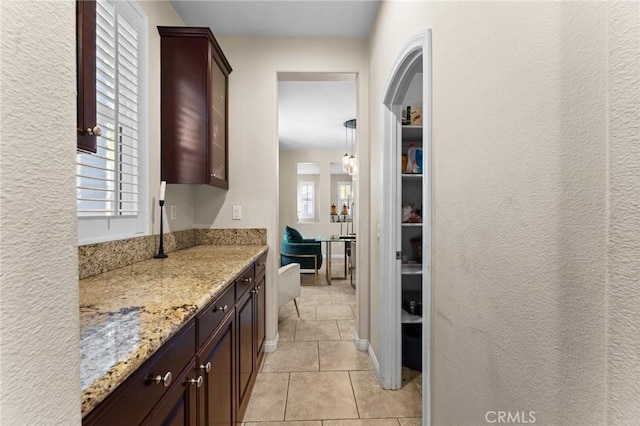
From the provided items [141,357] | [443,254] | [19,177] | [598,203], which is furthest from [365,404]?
[19,177]

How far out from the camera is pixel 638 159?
46cm

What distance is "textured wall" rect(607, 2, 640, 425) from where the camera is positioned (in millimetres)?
465

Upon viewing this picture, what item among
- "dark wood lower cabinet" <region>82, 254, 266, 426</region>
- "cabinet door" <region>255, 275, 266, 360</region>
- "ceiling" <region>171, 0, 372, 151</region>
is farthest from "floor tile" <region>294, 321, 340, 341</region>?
"ceiling" <region>171, 0, 372, 151</region>

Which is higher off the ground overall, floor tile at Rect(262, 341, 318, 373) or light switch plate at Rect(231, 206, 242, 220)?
light switch plate at Rect(231, 206, 242, 220)

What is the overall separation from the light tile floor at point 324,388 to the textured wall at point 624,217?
163 cm

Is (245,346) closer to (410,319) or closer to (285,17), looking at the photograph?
(410,319)

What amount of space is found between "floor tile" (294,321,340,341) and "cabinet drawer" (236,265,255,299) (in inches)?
50.3

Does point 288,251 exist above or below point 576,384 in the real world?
below

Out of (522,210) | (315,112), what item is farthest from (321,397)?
(315,112)

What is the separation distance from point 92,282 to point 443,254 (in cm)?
148

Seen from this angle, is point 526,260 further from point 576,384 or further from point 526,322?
point 576,384

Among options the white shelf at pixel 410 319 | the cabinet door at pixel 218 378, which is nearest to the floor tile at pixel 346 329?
the white shelf at pixel 410 319

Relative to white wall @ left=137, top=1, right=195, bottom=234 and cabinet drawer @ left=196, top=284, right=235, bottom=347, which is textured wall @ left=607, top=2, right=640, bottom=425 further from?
white wall @ left=137, top=1, right=195, bottom=234

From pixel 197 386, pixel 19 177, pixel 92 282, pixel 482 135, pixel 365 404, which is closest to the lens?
pixel 19 177
